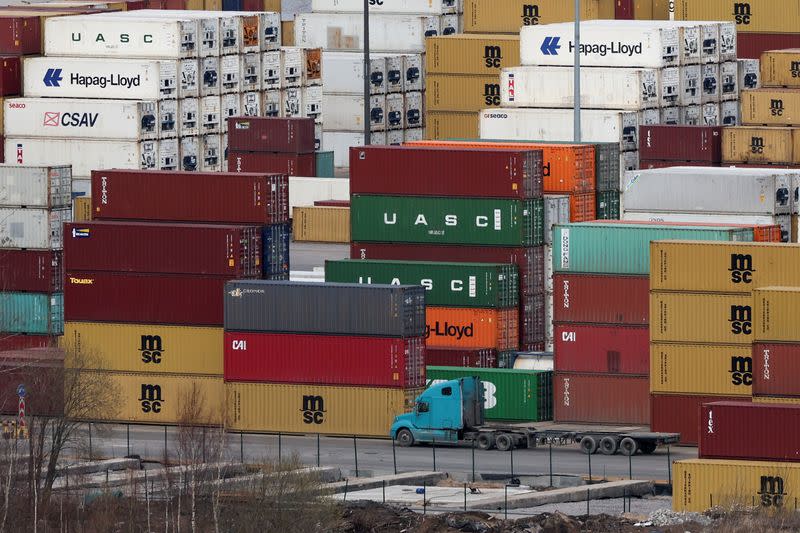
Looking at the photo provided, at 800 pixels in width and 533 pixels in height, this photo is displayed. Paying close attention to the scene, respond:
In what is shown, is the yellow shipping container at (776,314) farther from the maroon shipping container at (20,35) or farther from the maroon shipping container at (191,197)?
the maroon shipping container at (20,35)

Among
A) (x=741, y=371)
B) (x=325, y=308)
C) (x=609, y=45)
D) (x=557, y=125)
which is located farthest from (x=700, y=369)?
(x=609, y=45)

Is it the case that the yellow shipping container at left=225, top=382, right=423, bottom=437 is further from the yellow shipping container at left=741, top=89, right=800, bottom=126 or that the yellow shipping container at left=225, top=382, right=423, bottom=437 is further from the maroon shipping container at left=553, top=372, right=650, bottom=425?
the yellow shipping container at left=741, top=89, right=800, bottom=126

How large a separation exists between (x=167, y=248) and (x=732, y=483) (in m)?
24.2

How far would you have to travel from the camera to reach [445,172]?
101438 mm

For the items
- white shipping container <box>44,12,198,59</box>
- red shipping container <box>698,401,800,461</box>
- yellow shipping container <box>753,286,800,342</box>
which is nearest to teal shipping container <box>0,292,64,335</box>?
yellow shipping container <box>753,286,800,342</box>

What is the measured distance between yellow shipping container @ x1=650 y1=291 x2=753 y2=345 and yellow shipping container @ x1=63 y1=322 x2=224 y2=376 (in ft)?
48.5

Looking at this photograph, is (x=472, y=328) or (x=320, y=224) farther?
(x=320, y=224)

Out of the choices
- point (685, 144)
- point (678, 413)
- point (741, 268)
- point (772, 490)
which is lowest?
point (772, 490)

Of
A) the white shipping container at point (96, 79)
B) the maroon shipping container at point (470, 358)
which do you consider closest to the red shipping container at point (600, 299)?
the maroon shipping container at point (470, 358)

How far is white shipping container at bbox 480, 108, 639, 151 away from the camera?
126562 mm

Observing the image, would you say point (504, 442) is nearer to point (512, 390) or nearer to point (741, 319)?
point (512, 390)

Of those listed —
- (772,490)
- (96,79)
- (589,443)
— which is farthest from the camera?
(96,79)

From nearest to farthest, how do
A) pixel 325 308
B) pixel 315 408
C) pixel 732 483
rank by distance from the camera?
pixel 732 483, pixel 325 308, pixel 315 408

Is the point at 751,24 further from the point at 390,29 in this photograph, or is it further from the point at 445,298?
the point at 445,298
